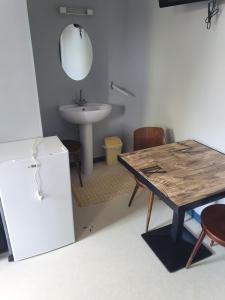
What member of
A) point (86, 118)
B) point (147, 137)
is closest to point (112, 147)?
point (86, 118)

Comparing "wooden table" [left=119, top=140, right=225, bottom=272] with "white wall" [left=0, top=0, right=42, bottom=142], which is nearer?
"wooden table" [left=119, top=140, right=225, bottom=272]

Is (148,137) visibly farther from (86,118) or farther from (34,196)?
(34,196)

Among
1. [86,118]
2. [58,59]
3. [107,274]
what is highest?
[58,59]

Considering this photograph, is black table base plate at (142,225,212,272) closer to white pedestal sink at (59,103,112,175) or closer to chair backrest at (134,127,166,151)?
chair backrest at (134,127,166,151)

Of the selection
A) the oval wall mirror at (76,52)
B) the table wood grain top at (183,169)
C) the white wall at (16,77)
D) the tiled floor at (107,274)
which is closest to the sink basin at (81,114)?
the oval wall mirror at (76,52)

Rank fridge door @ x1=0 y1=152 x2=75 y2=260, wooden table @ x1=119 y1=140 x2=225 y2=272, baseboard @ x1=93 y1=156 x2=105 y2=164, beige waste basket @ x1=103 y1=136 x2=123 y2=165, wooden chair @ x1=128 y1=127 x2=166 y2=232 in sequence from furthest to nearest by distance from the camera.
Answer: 1. baseboard @ x1=93 y1=156 x2=105 y2=164
2. beige waste basket @ x1=103 y1=136 x2=123 y2=165
3. wooden chair @ x1=128 y1=127 x2=166 y2=232
4. fridge door @ x1=0 y1=152 x2=75 y2=260
5. wooden table @ x1=119 y1=140 x2=225 y2=272

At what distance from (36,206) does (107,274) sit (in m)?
0.70

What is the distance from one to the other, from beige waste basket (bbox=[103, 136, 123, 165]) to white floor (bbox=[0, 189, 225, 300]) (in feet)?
4.21

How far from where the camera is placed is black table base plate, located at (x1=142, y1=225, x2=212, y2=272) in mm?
1696

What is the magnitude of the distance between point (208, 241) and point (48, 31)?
2.62m

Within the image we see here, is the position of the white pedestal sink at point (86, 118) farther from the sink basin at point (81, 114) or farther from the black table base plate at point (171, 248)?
the black table base plate at point (171, 248)

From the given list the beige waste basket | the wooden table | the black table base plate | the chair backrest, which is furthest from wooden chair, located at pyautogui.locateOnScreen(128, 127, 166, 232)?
the beige waste basket

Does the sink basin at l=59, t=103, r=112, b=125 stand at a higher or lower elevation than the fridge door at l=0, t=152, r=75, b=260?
higher

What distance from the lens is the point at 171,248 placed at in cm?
181
